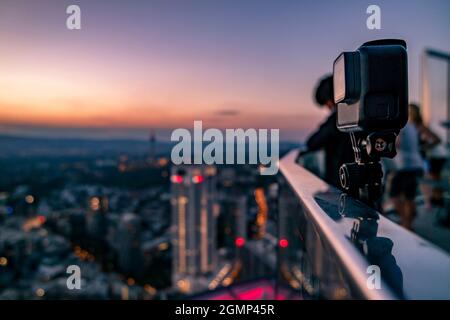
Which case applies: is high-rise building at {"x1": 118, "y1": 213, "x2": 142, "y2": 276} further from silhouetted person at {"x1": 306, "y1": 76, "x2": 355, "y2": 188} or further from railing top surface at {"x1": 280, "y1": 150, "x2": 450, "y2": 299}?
railing top surface at {"x1": 280, "y1": 150, "x2": 450, "y2": 299}

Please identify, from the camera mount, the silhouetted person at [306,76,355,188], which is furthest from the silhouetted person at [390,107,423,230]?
the camera mount

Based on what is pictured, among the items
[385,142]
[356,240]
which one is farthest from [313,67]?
[356,240]

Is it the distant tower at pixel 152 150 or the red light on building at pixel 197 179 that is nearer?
the distant tower at pixel 152 150

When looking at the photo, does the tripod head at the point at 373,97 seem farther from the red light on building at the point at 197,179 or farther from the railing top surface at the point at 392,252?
the red light on building at the point at 197,179

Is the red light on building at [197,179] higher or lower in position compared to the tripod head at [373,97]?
lower

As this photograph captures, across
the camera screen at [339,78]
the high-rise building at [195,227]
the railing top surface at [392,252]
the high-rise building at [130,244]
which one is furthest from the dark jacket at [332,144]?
the high-rise building at [130,244]

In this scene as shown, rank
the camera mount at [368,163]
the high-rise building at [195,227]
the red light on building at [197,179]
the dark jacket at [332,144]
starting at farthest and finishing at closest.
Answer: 1. the high-rise building at [195,227]
2. the red light on building at [197,179]
3. the dark jacket at [332,144]
4. the camera mount at [368,163]

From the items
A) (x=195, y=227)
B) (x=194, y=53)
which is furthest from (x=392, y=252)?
(x=195, y=227)
